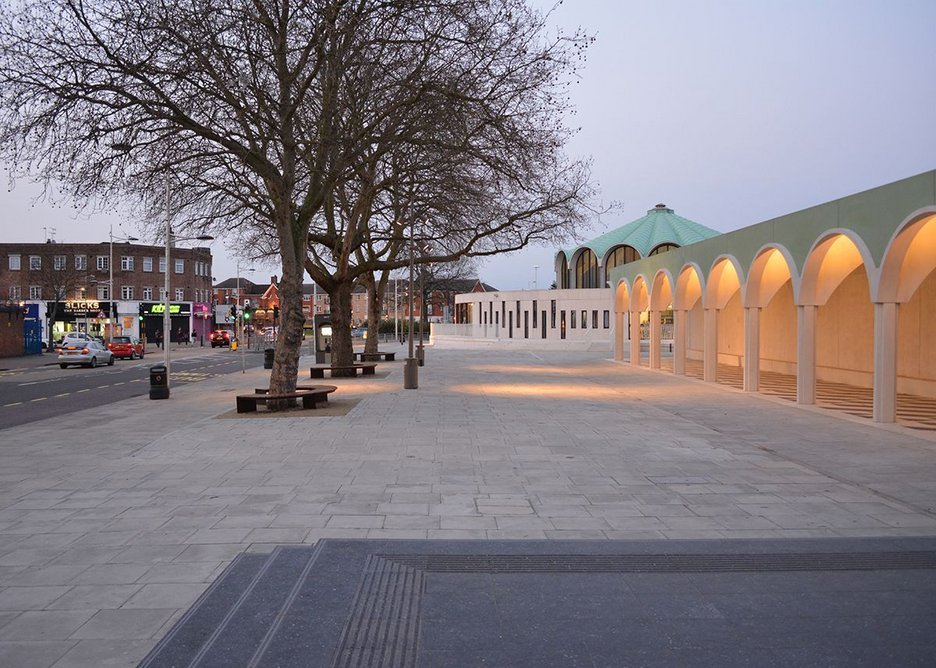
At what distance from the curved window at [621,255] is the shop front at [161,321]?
41193 millimetres

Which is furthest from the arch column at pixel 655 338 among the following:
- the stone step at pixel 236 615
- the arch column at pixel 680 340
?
the stone step at pixel 236 615

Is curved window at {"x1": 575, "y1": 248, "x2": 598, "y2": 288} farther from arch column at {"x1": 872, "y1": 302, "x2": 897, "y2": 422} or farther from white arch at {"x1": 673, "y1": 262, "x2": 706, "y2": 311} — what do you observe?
arch column at {"x1": 872, "y1": 302, "x2": 897, "y2": 422}

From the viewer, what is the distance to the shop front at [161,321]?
71688mm

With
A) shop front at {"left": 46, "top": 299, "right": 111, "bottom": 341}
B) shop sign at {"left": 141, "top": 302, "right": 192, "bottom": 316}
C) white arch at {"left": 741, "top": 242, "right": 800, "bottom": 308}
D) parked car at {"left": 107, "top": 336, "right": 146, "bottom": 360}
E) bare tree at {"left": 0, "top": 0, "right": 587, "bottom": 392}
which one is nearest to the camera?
bare tree at {"left": 0, "top": 0, "right": 587, "bottom": 392}

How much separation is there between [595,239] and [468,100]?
5864 cm

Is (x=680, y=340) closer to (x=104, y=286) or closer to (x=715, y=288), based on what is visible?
(x=715, y=288)

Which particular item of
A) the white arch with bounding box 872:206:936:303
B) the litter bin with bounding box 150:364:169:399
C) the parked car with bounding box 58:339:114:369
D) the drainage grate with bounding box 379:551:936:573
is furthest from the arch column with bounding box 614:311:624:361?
the drainage grate with bounding box 379:551:936:573

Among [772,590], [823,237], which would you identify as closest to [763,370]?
[823,237]

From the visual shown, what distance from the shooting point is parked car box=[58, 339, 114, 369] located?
117 ft

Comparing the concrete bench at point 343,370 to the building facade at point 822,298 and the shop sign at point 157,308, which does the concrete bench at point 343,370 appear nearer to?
the building facade at point 822,298

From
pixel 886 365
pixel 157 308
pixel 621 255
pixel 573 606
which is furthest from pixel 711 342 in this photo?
pixel 157 308

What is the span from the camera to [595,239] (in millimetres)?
72188

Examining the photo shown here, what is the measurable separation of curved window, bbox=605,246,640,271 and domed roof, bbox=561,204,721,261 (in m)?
0.65

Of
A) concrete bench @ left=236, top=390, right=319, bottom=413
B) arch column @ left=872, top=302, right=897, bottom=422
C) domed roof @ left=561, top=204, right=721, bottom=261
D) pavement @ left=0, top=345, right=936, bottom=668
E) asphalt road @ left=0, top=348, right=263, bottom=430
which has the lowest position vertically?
asphalt road @ left=0, top=348, right=263, bottom=430
